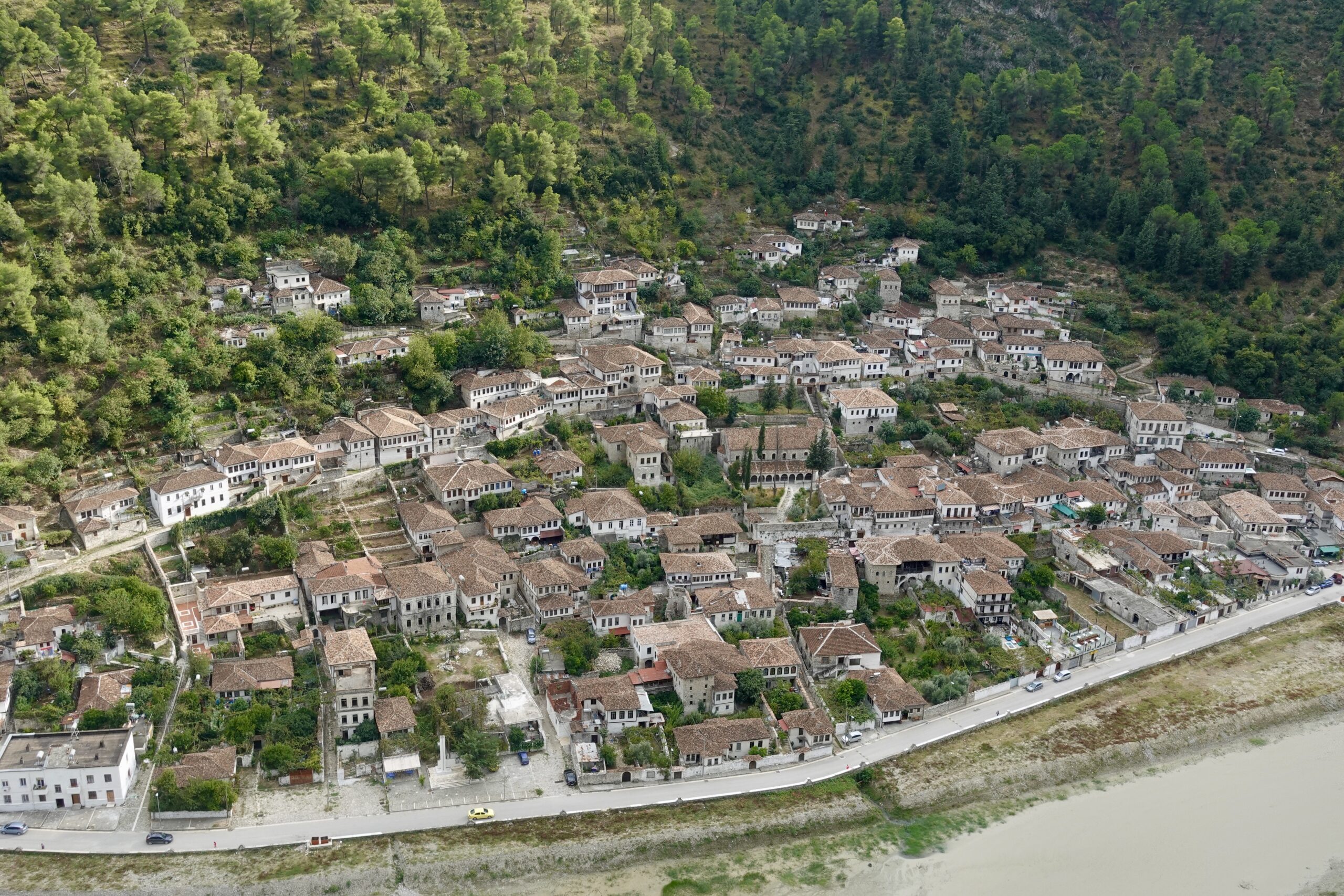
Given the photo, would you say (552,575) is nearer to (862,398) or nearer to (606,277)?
(862,398)

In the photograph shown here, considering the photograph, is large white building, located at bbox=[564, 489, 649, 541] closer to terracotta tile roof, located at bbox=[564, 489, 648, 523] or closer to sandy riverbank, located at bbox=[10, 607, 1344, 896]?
terracotta tile roof, located at bbox=[564, 489, 648, 523]

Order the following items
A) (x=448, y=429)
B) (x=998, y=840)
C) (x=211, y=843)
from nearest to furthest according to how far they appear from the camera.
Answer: (x=211, y=843) → (x=998, y=840) → (x=448, y=429)

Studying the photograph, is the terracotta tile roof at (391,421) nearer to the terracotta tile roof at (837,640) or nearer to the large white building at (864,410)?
the terracotta tile roof at (837,640)

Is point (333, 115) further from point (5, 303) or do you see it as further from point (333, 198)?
point (5, 303)

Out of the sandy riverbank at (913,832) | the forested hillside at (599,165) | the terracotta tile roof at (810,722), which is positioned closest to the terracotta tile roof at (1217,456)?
the forested hillside at (599,165)

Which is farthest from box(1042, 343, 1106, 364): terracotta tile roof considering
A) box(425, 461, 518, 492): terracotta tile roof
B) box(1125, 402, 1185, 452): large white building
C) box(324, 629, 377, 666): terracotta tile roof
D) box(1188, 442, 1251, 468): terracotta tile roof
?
box(324, 629, 377, 666): terracotta tile roof

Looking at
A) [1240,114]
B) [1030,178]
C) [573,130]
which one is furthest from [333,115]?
[1240,114]
